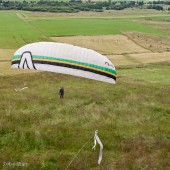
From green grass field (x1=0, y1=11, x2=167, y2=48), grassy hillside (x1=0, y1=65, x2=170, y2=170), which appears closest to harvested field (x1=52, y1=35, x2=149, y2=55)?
green grass field (x1=0, y1=11, x2=167, y2=48)

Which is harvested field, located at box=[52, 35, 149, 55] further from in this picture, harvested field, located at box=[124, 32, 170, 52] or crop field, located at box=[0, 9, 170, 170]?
crop field, located at box=[0, 9, 170, 170]

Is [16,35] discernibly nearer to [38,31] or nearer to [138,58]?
[38,31]

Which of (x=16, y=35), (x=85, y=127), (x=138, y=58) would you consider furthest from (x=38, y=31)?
(x=85, y=127)

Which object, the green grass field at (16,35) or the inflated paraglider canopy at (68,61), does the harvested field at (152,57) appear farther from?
the inflated paraglider canopy at (68,61)

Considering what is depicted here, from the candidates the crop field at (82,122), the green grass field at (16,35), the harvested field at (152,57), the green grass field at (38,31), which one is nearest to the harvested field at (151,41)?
the harvested field at (152,57)

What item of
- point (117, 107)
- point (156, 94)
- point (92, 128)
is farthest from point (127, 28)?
point (92, 128)
